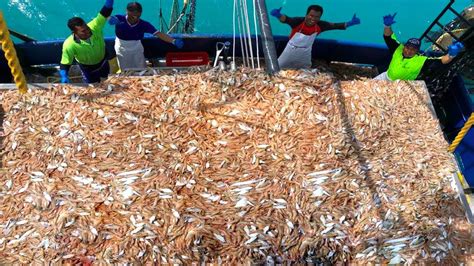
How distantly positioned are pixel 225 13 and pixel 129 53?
26.2 ft

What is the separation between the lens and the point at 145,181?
4129 mm

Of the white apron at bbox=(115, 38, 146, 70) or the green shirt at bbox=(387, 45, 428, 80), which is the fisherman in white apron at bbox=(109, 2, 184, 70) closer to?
the white apron at bbox=(115, 38, 146, 70)

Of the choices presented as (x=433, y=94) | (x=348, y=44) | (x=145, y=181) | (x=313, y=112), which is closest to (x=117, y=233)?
(x=145, y=181)

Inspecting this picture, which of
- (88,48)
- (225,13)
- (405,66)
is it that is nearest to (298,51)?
(405,66)

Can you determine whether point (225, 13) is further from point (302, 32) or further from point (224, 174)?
point (224, 174)

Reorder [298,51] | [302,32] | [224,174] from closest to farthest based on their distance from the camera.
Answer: [224,174] < [302,32] < [298,51]

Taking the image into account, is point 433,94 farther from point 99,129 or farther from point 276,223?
point 99,129

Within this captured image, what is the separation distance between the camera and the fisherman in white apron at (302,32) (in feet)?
18.9

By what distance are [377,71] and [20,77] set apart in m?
6.46

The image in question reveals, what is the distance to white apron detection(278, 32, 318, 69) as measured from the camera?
597cm

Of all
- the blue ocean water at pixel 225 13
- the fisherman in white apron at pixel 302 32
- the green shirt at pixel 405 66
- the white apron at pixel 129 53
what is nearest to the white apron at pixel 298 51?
the fisherman in white apron at pixel 302 32

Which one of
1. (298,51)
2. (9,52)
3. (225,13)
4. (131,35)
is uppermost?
(9,52)

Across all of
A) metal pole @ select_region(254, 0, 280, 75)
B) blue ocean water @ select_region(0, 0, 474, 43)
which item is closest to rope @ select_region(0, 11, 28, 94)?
metal pole @ select_region(254, 0, 280, 75)

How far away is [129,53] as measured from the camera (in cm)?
600
